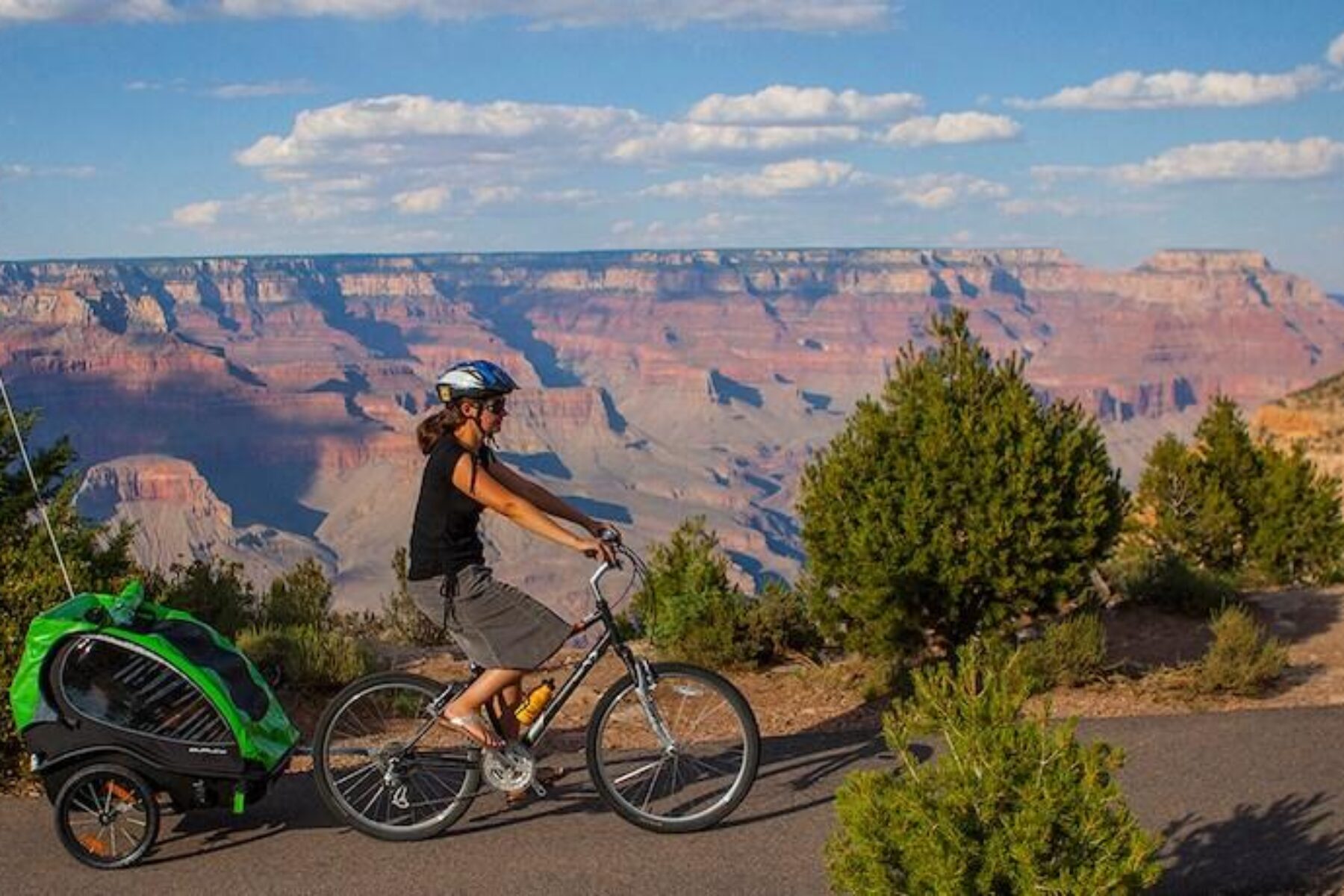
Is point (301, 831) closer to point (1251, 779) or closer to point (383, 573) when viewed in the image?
point (1251, 779)

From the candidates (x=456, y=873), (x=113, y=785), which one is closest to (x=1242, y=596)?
(x=456, y=873)

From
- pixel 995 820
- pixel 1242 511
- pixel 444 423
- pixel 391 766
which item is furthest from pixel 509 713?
pixel 1242 511

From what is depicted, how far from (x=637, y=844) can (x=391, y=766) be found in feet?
3.37

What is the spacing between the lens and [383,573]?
484 feet

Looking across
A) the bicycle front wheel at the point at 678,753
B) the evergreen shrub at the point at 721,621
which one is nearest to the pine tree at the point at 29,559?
the bicycle front wheel at the point at 678,753

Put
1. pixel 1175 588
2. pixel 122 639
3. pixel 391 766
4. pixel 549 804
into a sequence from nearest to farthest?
pixel 122 639 → pixel 391 766 → pixel 549 804 → pixel 1175 588

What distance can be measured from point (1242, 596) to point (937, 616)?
412 cm

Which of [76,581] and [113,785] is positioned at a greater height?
[76,581]

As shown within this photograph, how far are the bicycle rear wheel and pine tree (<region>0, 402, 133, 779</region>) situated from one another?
167 cm

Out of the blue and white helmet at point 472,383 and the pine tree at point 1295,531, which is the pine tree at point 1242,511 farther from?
the blue and white helmet at point 472,383

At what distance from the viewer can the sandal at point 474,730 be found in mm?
5457

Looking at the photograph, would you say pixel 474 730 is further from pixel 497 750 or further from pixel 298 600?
pixel 298 600

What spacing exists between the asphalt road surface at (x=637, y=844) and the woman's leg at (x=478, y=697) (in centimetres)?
47

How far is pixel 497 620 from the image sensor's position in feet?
17.7
